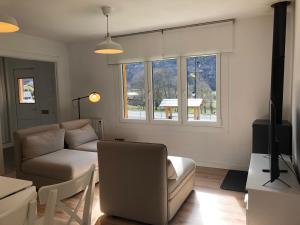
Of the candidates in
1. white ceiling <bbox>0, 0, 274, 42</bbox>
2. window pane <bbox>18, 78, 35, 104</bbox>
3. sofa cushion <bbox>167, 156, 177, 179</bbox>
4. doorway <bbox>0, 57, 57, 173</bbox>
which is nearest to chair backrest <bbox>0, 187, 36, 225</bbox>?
sofa cushion <bbox>167, 156, 177, 179</bbox>

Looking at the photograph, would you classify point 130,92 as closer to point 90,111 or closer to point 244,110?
point 90,111

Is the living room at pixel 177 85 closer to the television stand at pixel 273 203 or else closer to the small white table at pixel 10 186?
the television stand at pixel 273 203

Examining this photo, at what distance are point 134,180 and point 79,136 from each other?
206 centimetres

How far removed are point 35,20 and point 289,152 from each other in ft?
13.0

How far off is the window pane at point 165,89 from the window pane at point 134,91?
25 cm

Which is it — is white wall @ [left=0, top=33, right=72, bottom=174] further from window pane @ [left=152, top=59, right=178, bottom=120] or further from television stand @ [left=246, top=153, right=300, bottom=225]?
television stand @ [left=246, top=153, right=300, bottom=225]

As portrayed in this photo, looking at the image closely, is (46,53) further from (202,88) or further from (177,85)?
(202,88)

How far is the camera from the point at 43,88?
19.5ft

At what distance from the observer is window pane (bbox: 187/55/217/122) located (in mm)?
4172

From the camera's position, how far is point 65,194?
54.8 inches

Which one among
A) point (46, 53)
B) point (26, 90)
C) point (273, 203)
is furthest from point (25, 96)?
point (273, 203)

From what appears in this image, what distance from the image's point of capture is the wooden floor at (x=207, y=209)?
260cm

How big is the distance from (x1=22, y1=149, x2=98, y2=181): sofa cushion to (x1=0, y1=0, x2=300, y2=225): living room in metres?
0.04

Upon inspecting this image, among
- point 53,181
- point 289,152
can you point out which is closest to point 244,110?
point 289,152
